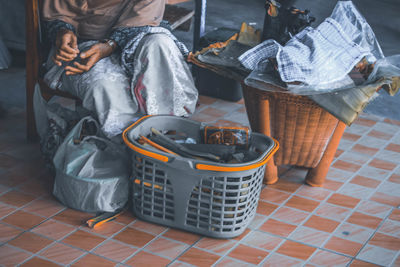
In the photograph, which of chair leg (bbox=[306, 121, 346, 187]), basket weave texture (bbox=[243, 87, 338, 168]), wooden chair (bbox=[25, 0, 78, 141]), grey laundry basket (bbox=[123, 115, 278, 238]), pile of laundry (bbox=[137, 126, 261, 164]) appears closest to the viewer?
grey laundry basket (bbox=[123, 115, 278, 238])

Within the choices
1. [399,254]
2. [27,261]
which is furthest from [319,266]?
[27,261]

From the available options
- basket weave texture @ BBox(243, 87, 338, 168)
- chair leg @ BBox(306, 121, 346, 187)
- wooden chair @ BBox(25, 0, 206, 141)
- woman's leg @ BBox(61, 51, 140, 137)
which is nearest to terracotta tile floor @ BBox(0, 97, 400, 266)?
chair leg @ BBox(306, 121, 346, 187)

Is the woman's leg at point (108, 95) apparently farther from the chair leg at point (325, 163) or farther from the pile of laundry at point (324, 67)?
the chair leg at point (325, 163)

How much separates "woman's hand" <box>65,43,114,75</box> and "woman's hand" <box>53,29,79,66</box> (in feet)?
0.14

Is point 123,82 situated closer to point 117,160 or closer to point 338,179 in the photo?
point 117,160

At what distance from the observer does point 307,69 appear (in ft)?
6.94

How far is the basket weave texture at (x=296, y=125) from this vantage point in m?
2.27

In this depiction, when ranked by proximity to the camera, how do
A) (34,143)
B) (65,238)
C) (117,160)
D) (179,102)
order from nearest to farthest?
(65,238) < (117,160) < (179,102) < (34,143)

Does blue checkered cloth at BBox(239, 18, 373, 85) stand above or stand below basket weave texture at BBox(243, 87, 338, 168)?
above

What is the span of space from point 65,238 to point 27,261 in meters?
0.19

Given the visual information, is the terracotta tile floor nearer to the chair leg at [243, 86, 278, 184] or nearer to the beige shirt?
the chair leg at [243, 86, 278, 184]

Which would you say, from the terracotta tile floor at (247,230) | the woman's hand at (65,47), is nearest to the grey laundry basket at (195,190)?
the terracotta tile floor at (247,230)

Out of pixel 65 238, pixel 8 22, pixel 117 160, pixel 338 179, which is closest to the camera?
pixel 65 238

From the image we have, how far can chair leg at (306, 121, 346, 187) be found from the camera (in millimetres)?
2412
